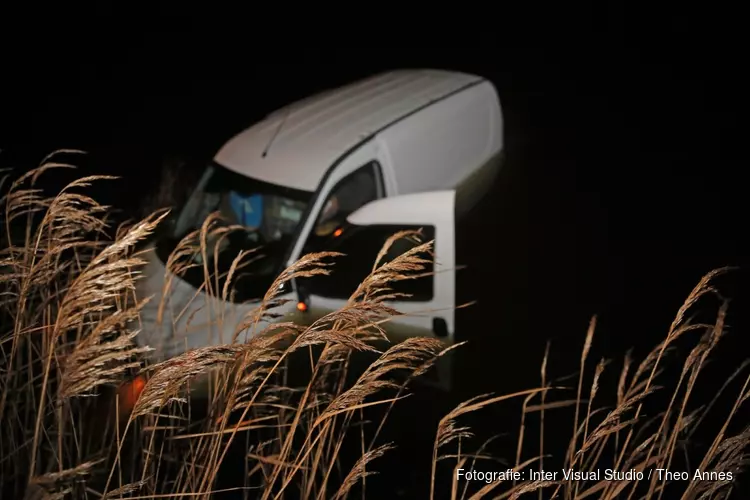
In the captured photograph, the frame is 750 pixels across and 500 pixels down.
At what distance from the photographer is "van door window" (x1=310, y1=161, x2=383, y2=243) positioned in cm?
437

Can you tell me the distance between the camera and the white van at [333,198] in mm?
3861

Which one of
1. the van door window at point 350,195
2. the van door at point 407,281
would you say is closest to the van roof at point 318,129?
the van door window at point 350,195

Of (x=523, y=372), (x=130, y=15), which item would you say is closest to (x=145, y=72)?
(x=130, y=15)

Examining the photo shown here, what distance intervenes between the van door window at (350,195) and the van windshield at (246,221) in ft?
0.73

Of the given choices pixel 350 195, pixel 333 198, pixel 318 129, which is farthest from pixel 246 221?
pixel 318 129

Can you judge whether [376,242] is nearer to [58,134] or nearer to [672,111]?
[58,134]

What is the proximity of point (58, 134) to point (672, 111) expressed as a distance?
8.21m

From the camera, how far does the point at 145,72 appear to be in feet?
36.6

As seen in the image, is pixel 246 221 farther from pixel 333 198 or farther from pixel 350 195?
pixel 350 195

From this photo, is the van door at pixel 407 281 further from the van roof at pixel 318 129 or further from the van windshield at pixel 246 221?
the van roof at pixel 318 129

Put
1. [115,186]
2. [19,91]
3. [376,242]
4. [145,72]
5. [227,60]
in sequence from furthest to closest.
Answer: [227,60] < [145,72] < [19,91] < [115,186] < [376,242]

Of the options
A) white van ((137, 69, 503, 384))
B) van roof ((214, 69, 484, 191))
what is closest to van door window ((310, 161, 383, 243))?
white van ((137, 69, 503, 384))

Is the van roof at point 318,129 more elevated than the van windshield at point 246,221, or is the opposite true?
the van roof at point 318,129

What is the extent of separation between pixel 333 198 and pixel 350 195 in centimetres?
14
